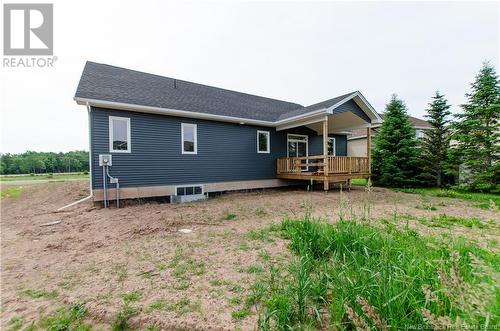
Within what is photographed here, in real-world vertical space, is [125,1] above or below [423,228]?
above

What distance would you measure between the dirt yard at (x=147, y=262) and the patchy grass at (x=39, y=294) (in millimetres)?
12

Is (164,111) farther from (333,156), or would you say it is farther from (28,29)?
(333,156)

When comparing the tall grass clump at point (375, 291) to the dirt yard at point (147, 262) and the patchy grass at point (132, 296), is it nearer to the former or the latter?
the dirt yard at point (147, 262)

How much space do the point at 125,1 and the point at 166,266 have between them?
10196mm

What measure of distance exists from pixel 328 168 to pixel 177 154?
687cm

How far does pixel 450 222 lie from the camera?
208 inches

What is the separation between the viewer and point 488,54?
34.0 ft

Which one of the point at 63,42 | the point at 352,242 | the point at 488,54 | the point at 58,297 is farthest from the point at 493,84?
the point at 63,42

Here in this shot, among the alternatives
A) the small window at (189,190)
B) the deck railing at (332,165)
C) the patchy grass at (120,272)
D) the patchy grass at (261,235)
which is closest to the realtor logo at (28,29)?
the small window at (189,190)

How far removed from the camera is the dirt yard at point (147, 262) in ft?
7.33

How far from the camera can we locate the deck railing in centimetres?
1009

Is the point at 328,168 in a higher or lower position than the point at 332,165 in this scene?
lower

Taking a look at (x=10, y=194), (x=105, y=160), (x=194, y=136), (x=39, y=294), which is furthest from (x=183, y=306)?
(x=10, y=194)

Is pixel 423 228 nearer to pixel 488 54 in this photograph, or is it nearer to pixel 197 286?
pixel 197 286
